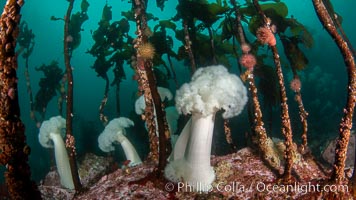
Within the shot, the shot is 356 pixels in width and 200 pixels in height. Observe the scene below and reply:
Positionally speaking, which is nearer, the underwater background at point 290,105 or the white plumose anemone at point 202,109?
the white plumose anemone at point 202,109

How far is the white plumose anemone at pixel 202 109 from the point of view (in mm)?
3988

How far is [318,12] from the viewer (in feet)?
10.4

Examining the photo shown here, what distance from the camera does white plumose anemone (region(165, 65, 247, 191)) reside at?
399 cm

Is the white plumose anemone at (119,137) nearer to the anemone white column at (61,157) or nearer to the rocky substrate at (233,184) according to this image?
the anemone white column at (61,157)

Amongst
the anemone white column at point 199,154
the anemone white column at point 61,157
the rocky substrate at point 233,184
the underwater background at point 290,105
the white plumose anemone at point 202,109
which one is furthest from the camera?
the underwater background at point 290,105

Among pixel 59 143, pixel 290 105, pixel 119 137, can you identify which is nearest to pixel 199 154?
pixel 119 137

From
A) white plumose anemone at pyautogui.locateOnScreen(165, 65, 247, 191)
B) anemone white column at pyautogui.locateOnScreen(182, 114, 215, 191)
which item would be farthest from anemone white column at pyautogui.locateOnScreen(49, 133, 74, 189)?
anemone white column at pyautogui.locateOnScreen(182, 114, 215, 191)

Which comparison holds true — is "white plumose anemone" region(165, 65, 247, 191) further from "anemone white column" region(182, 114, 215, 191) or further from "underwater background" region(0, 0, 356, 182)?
"underwater background" region(0, 0, 356, 182)

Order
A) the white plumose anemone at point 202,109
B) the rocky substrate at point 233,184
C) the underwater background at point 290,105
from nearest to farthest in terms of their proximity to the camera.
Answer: the rocky substrate at point 233,184
the white plumose anemone at point 202,109
the underwater background at point 290,105

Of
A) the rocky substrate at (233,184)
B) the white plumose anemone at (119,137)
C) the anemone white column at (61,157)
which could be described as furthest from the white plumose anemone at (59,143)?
the rocky substrate at (233,184)

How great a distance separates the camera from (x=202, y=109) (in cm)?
397

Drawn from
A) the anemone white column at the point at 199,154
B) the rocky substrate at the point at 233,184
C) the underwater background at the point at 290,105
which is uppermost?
the underwater background at the point at 290,105

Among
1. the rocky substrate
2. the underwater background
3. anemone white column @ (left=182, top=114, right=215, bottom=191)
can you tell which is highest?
the underwater background

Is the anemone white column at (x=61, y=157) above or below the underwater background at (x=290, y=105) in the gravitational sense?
below
